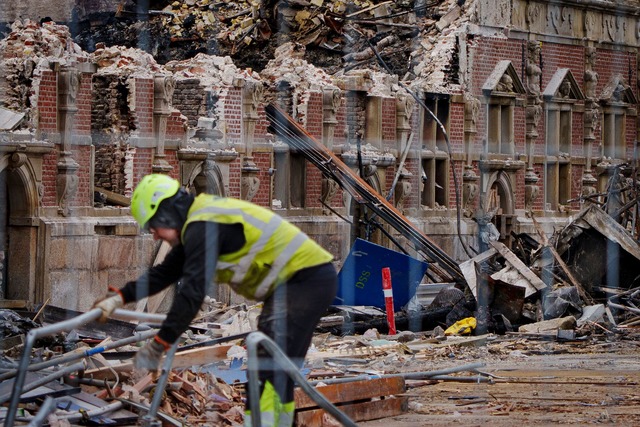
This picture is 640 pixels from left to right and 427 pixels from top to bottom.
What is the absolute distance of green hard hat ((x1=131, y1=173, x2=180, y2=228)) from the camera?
848 centimetres

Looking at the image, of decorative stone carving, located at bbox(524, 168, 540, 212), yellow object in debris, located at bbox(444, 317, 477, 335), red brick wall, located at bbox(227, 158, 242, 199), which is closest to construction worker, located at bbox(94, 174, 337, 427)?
yellow object in debris, located at bbox(444, 317, 477, 335)

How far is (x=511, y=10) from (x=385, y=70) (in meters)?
3.31

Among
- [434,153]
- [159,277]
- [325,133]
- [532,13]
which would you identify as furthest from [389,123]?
[159,277]

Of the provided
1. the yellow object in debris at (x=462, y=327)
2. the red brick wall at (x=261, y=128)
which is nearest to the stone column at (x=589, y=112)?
the red brick wall at (x=261, y=128)

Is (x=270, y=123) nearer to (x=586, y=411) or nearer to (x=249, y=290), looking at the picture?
(x=586, y=411)

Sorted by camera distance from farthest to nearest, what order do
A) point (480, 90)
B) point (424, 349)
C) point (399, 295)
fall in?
point (480, 90), point (399, 295), point (424, 349)

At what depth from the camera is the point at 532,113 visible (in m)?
32.2

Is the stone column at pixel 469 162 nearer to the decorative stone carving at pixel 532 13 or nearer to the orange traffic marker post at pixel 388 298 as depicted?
the decorative stone carving at pixel 532 13

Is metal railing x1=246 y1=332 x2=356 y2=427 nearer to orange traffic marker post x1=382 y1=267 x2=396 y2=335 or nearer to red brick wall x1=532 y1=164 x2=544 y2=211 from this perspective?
orange traffic marker post x1=382 y1=267 x2=396 y2=335

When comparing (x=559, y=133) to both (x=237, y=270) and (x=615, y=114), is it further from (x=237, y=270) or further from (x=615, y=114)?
(x=237, y=270)

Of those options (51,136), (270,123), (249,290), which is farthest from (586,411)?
(270,123)

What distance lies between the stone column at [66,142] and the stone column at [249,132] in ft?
12.9

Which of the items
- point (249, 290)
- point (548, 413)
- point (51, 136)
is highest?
point (51, 136)

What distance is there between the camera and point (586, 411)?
12828 mm
